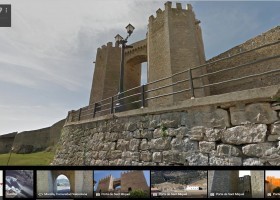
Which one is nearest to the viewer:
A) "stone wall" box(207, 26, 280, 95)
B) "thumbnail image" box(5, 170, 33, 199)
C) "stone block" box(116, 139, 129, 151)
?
"thumbnail image" box(5, 170, 33, 199)

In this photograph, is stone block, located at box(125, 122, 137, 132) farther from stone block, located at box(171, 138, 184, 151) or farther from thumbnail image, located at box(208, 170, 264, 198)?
thumbnail image, located at box(208, 170, 264, 198)

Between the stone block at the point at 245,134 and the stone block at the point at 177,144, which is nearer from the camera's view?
the stone block at the point at 245,134

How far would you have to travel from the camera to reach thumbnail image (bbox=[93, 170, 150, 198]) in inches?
114

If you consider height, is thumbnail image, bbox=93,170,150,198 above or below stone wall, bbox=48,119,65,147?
above

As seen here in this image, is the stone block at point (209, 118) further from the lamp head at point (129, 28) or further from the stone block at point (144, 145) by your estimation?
the lamp head at point (129, 28)

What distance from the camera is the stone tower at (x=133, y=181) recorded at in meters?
2.86

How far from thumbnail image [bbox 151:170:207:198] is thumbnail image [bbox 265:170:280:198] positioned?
657 millimetres

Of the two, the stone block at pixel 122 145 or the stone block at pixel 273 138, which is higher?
the stone block at pixel 273 138

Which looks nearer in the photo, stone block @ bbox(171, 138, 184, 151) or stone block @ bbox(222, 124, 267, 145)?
stone block @ bbox(222, 124, 267, 145)

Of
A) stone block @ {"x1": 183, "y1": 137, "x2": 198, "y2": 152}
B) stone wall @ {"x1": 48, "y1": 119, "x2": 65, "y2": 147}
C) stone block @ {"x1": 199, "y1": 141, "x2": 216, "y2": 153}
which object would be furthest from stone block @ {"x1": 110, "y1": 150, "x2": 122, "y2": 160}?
stone wall @ {"x1": 48, "y1": 119, "x2": 65, "y2": 147}

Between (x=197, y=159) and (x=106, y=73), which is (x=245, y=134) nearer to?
(x=197, y=159)

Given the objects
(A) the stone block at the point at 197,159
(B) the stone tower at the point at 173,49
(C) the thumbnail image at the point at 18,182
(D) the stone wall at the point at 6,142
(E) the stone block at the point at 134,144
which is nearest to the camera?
(C) the thumbnail image at the point at 18,182

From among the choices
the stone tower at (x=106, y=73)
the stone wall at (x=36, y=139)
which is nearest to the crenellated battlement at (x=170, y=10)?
the stone tower at (x=106, y=73)

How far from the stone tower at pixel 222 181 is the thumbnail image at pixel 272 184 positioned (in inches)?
12.2
